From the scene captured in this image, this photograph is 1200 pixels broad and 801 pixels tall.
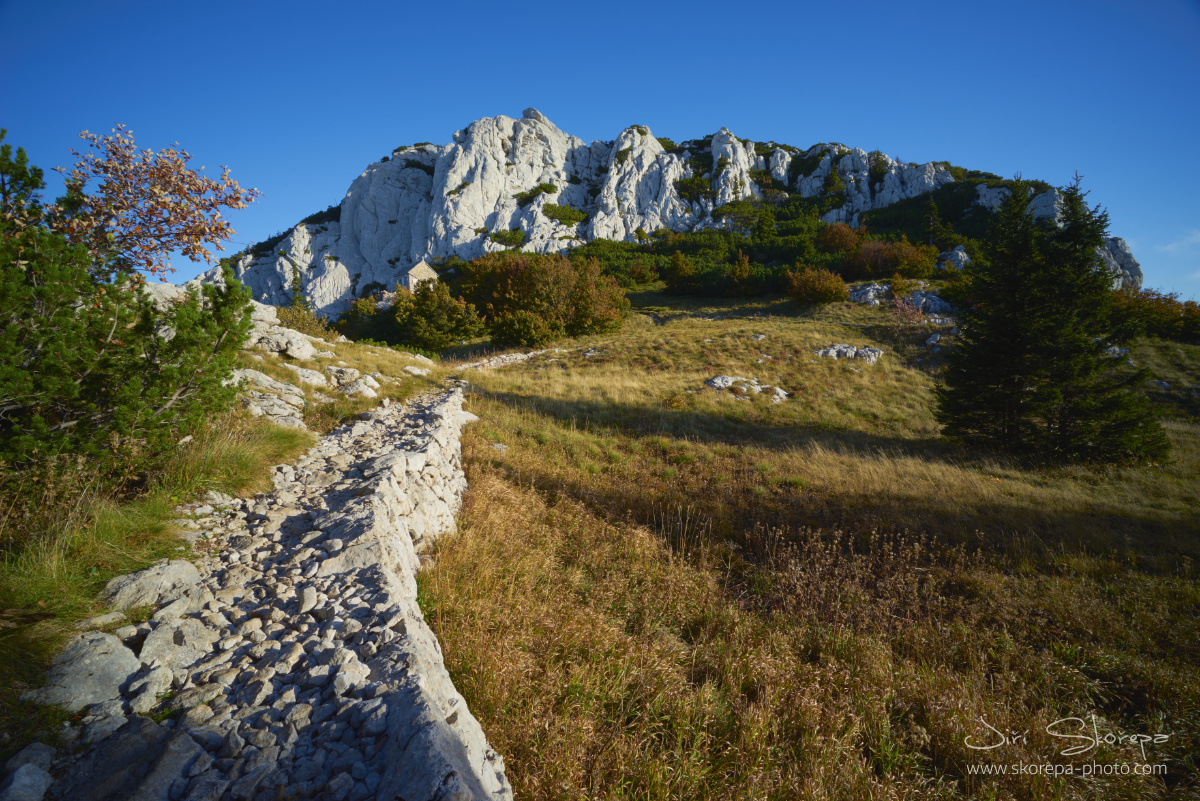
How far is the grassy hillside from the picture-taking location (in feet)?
9.48

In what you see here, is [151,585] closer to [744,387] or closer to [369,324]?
[744,387]

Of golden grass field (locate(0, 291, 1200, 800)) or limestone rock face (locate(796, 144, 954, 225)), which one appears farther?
limestone rock face (locate(796, 144, 954, 225))

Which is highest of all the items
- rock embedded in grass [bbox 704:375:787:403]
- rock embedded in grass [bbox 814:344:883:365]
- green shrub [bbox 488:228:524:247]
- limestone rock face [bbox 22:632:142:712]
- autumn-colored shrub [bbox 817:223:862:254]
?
green shrub [bbox 488:228:524:247]

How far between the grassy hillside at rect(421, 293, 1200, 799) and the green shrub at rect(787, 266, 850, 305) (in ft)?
85.7

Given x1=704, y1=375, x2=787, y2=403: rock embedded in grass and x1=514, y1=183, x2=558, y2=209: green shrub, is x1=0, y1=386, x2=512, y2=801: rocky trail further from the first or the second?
x1=514, y1=183, x2=558, y2=209: green shrub

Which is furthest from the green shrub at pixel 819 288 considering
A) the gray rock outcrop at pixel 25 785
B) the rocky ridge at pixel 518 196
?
the gray rock outcrop at pixel 25 785

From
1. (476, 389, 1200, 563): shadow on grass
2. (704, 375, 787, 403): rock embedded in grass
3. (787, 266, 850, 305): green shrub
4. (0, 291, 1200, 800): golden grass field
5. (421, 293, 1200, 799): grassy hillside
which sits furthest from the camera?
(787, 266, 850, 305): green shrub

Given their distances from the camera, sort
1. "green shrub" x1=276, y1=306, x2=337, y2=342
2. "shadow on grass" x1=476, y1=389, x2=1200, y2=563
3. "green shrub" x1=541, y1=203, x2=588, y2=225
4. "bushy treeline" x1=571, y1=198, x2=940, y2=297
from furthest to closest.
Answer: "green shrub" x1=541, y1=203, x2=588, y2=225 < "bushy treeline" x1=571, y1=198, x2=940, y2=297 < "green shrub" x1=276, y1=306, x2=337, y2=342 < "shadow on grass" x1=476, y1=389, x2=1200, y2=563

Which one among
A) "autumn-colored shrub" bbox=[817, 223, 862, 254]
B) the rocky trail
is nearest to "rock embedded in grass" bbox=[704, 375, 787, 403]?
the rocky trail

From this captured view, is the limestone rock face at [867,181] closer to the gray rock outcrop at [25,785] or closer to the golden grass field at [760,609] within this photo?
the golden grass field at [760,609]

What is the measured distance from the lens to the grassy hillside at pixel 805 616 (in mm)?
2889

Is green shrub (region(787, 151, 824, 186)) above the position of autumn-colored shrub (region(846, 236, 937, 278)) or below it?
above

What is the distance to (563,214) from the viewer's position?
70.7 meters

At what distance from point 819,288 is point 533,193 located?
5791 cm
